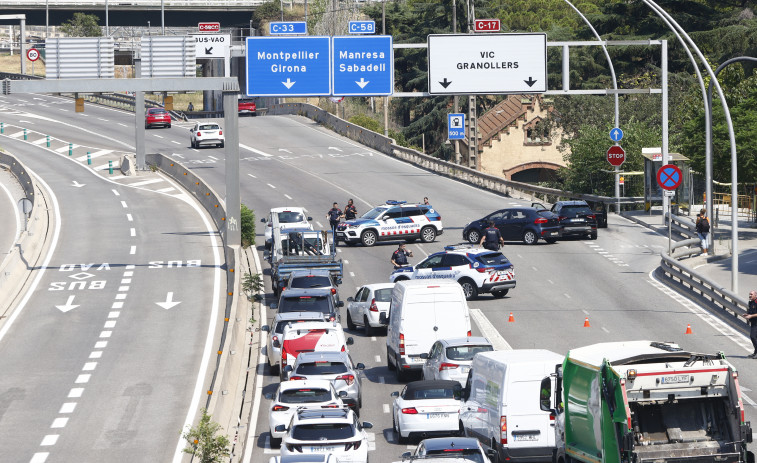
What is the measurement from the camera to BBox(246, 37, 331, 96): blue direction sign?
146 ft

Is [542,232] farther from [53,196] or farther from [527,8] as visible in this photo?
[527,8]

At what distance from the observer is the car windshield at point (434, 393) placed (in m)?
22.8

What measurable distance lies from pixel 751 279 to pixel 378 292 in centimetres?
1407

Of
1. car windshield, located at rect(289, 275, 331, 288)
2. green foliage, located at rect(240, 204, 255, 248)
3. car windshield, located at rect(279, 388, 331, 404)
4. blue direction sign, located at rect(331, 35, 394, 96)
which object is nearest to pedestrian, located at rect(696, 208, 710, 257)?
blue direction sign, located at rect(331, 35, 394, 96)

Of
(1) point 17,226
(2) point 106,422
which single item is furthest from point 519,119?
(2) point 106,422

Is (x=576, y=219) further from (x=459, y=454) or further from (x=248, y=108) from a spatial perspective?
(x=248, y=108)

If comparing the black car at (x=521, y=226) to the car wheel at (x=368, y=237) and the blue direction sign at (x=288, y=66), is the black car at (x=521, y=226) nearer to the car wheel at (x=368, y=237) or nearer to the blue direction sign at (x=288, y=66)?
the car wheel at (x=368, y=237)

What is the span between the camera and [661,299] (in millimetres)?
37375

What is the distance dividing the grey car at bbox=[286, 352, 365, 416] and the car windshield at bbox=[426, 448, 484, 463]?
7.41m

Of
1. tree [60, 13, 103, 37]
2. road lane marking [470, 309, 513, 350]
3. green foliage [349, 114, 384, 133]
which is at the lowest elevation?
road lane marking [470, 309, 513, 350]

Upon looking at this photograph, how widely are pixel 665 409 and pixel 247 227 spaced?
33443mm

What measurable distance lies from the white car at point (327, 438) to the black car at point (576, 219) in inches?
1120

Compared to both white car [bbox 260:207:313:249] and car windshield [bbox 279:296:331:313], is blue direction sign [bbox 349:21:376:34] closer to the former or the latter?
white car [bbox 260:207:313:249]

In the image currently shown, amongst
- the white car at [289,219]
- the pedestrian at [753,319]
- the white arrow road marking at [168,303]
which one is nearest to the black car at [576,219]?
the white car at [289,219]
